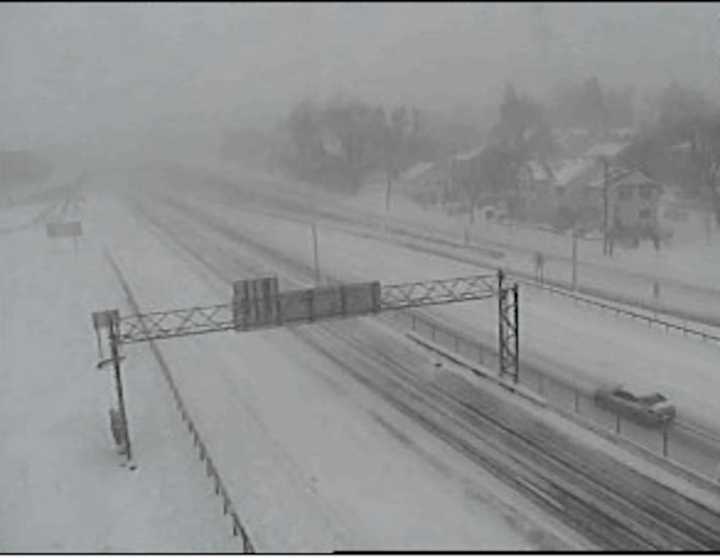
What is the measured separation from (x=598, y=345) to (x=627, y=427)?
12.9m

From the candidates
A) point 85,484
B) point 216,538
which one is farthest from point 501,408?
point 85,484

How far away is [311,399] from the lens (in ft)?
135

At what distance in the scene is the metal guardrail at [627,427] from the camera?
32.2 m

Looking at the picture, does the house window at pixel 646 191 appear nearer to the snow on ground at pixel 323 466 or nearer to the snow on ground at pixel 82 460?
the snow on ground at pixel 323 466

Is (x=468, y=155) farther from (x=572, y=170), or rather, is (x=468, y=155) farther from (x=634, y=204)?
(x=634, y=204)

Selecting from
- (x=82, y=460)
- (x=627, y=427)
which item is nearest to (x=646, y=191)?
(x=627, y=427)

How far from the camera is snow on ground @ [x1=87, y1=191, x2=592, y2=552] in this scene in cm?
2778

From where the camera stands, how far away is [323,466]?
33281mm

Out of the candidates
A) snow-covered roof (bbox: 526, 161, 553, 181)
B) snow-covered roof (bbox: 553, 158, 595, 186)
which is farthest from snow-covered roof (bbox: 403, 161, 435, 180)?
snow-covered roof (bbox: 553, 158, 595, 186)

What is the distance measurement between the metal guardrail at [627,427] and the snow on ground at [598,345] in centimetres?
145

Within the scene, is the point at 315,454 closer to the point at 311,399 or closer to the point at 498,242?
the point at 311,399

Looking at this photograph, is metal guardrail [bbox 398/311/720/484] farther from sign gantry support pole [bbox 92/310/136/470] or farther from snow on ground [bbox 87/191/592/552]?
sign gantry support pole [bbox 92/310/136/470]

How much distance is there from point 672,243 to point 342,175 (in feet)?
229

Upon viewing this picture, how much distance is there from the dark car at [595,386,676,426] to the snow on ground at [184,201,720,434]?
1.62 meters
